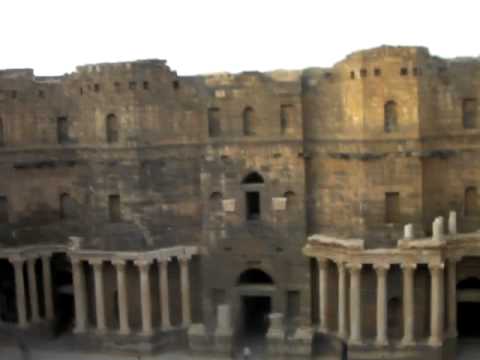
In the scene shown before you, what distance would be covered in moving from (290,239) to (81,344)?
31.7ft

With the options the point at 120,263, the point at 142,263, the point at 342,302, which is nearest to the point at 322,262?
the point at 342,302

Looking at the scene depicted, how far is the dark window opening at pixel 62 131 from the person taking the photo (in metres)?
27.6

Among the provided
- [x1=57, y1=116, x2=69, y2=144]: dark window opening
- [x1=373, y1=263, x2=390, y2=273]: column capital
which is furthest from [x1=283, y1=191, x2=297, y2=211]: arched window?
[x1=57, y1=116, x2=69, y2=144]: dark window opening

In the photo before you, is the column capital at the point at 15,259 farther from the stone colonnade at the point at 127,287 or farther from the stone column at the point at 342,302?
the stone column at the point at 342,302

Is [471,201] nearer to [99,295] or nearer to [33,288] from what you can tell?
[99,295]

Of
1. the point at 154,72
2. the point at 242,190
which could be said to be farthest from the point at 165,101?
the point at 242,190

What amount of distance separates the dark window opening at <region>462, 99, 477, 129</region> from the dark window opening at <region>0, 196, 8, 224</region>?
19.5 meters

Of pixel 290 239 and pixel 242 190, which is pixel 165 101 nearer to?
pixel 242 190

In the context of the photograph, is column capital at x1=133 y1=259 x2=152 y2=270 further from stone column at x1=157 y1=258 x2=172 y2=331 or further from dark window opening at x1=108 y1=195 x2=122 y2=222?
dark window opening at x1=108 y1=195 x2=122 y2=222

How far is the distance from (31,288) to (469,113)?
19380mm

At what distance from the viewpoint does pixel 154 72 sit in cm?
2514

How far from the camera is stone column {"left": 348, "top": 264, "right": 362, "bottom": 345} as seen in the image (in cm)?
2284

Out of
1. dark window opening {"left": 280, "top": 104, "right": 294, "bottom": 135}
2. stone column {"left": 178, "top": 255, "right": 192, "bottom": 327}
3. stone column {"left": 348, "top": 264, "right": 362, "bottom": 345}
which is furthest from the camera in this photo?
stone column {"left": 178, "top": 255, "right": 192, "bottom": 327}

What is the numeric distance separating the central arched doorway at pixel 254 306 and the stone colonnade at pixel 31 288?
27.7 feet
